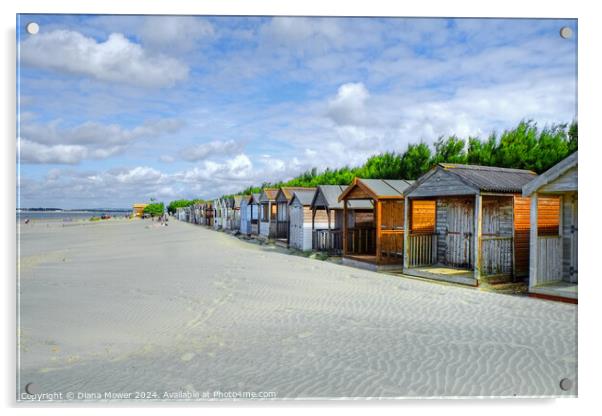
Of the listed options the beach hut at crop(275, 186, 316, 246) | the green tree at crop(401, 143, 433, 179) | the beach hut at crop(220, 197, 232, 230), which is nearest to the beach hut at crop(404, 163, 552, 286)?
the green tree at crop(401, 143, 433, 179)

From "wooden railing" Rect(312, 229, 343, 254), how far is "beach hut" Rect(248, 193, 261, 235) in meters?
12.0

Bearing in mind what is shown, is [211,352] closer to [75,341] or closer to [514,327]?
[75,341]

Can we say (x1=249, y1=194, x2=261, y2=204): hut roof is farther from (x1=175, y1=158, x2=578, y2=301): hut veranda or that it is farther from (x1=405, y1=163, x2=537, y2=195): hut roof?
(x1=405, y1=163, x2=537, y2=195): hut roof

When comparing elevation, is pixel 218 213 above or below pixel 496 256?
above

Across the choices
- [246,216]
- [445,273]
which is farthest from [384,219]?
[246,216]

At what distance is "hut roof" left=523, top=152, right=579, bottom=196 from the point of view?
917 centimetres

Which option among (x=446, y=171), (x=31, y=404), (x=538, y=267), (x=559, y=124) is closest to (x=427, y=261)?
(x=446, y=171)

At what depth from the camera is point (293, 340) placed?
6.76 metres

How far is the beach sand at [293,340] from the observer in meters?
5.14

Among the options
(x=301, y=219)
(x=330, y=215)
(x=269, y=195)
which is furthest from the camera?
(x=269, y=195)

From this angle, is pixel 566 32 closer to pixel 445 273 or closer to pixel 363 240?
pixel 445 273

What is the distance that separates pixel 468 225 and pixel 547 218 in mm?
2387

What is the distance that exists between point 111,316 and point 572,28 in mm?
8722

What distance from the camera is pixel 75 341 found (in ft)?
21.9
